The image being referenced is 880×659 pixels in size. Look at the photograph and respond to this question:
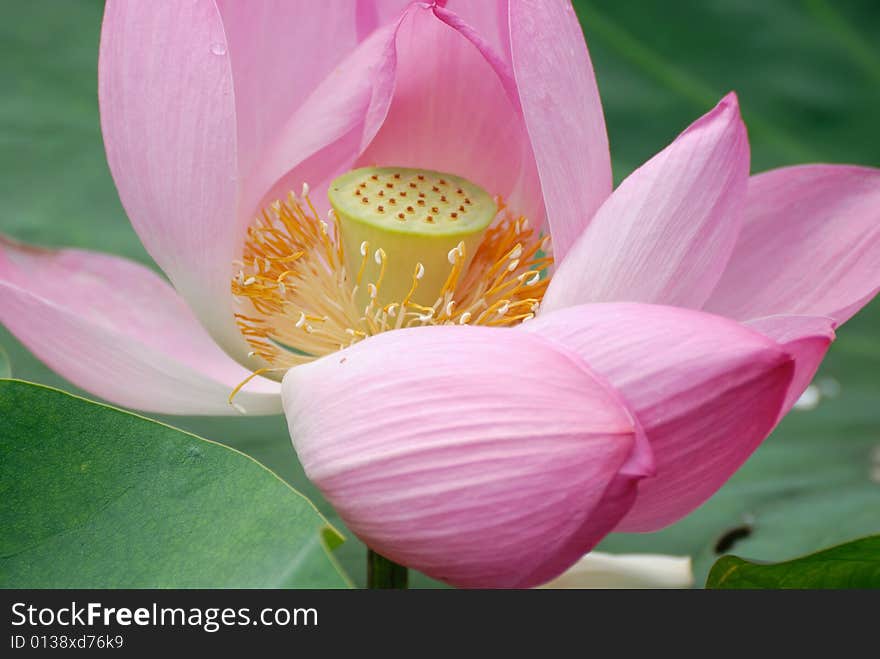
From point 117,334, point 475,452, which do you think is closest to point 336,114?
point 117,334

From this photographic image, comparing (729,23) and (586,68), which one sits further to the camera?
(729,23)

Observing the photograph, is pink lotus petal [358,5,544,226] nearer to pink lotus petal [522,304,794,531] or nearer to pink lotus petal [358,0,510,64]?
pink lotus petal [358,0,510,64]

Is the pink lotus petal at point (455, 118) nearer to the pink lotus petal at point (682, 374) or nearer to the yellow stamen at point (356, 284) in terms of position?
the yellow stamen at point (356, 284)

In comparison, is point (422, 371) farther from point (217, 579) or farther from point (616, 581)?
point (616, 581)

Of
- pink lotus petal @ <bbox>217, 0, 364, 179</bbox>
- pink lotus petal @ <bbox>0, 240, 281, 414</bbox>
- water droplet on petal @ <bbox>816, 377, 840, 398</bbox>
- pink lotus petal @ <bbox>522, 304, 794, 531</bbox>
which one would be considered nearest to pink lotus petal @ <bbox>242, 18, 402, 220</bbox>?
pink lotus petal @ <bbox>217, 0, 364, 179</bbox>

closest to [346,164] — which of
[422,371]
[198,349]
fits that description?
[198,349]

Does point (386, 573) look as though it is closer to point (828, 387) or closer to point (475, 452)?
point (475, 452)
